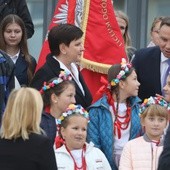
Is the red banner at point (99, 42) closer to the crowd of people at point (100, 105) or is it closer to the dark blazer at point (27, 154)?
the crowd of people at point (100, 105)

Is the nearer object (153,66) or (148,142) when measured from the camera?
(148,142)

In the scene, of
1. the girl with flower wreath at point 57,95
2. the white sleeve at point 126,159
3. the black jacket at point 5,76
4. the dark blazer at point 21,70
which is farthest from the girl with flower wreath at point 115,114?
the dark blazer at point 21,70

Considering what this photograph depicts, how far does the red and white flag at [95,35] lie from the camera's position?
30.7 feet

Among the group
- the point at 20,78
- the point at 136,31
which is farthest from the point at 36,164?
the point at 136,31

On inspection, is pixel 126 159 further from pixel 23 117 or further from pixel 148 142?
pixel 23 117

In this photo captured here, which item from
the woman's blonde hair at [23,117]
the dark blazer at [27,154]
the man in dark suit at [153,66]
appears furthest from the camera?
the man in dark suit at [153,66]

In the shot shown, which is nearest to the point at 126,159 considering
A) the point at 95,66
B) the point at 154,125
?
the point at 154,125

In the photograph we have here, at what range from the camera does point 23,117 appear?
639 centimetres

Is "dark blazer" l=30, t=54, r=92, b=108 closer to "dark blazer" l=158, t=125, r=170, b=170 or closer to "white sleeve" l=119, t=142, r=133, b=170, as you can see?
"white sleeve" l=119, t=142, r=133, b=170

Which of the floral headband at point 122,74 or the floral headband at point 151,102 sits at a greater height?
the floral headband at point 122,74

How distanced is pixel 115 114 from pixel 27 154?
220 cm

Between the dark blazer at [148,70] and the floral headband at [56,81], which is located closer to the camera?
the floral headband at [56,81]

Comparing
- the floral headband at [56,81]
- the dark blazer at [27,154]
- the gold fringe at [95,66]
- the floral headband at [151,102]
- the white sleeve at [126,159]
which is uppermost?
the gold fringe at [95,66]

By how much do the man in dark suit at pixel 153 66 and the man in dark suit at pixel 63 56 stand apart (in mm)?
652
